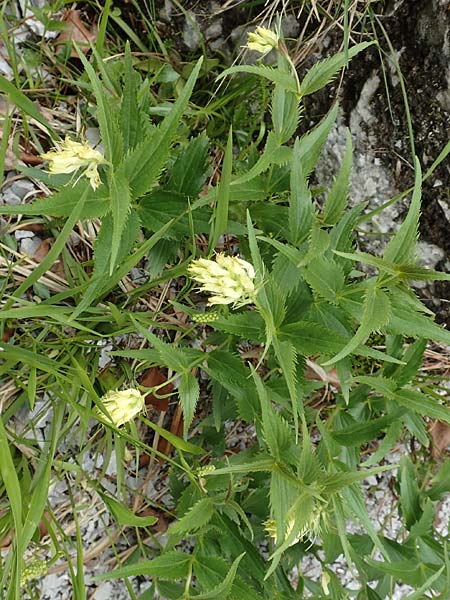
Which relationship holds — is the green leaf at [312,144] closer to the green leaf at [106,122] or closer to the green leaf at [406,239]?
the green leaf at [406,239]

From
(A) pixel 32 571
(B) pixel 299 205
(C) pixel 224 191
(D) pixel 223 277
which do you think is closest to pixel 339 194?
(B) pixel 299 205

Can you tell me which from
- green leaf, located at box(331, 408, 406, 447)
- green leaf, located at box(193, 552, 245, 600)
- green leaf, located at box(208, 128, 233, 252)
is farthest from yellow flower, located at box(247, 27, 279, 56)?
green leaf, located at box(193, 552, 245, 600)

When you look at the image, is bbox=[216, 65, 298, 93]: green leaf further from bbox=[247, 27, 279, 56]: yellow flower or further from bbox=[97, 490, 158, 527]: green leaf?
bbox=[97, 490, 158, 527]: green leaf

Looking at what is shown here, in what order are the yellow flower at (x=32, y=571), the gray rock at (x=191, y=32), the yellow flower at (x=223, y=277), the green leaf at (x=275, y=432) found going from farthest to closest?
the gray rock at (x=191, y=32)
the yellow flower at (x=32, y=571)
the green leaf at (x=275, y=432)
the yellow flower at (x=223, y=277)

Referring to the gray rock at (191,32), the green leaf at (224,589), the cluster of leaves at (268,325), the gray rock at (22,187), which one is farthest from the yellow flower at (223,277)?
the gray rock at (191,32)

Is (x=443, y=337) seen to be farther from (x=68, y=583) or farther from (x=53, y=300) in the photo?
(x=68, y=583)


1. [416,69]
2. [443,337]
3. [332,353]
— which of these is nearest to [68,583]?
[332,353]
